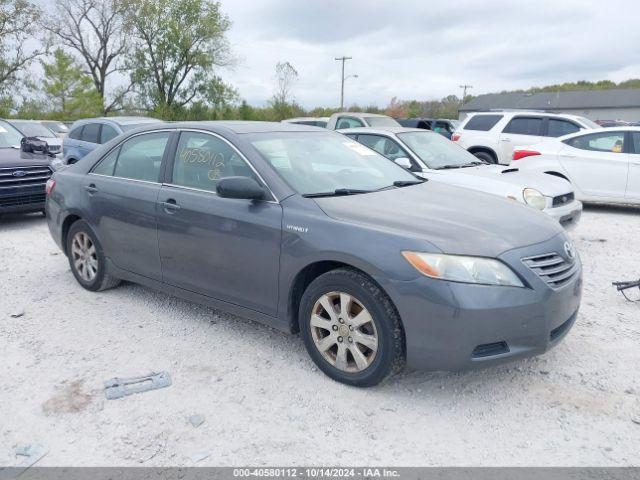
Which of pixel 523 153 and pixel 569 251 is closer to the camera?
pixel 569 251

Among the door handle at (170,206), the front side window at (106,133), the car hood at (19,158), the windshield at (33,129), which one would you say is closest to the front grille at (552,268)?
the door handle at (170,206)

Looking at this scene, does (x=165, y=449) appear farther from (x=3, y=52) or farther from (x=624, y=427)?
(x=3, y=52)

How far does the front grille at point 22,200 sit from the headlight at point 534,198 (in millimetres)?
6860

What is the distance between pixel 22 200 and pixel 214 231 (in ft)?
18.1

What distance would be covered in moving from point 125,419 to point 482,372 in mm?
2256

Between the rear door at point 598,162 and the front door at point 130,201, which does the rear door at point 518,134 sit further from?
the front door at point 130,201

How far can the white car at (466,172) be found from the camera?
658 centimetres

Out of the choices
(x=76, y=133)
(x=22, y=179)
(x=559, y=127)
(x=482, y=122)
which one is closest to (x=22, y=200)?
(x=22, y=179)

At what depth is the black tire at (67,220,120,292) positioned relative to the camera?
5.02 metres

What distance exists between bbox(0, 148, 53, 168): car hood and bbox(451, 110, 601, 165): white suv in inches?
337

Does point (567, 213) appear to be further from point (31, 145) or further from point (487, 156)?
point (31, 145)

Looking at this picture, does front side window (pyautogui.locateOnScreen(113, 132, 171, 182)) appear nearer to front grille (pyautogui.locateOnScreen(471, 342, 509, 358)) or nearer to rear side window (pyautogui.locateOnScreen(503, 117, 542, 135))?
front grille (pyautogui.locateOnScreen(471, 342, 509, 358))

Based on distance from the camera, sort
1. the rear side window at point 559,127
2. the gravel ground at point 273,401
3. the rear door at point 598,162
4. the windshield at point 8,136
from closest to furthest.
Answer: the gravel ground at point 273,401
the windshield at point 8,136
the rear door at point 598,162
the rear side window at point 559,127

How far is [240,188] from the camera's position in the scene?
3656 millimetres
